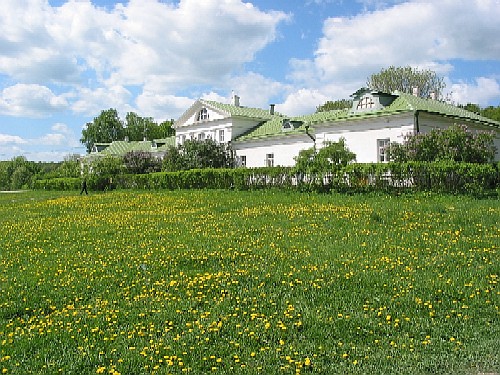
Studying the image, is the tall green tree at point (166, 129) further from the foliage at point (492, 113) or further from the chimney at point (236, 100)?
the foliage at point (492, 113)

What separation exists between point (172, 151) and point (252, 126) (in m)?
8.77

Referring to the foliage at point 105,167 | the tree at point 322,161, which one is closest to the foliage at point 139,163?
the foliage at point 105,167

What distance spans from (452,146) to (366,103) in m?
10.7

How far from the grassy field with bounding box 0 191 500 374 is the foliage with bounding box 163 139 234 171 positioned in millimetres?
28361

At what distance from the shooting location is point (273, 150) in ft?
129

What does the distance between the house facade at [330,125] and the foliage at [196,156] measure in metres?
2.07

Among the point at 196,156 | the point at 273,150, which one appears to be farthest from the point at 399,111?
the point at 196,156

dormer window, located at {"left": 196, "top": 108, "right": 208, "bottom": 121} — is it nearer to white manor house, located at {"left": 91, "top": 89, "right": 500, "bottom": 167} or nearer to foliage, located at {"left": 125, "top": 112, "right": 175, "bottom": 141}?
white manor house, located at {"left": 91, "top": 89, "right": 500, "bottom": 167}

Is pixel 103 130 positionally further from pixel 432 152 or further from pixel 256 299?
pixel 256 299

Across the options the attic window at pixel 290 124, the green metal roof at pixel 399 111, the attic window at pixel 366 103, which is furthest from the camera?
the attic window at pixel 290 124

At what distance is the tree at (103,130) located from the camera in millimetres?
95375

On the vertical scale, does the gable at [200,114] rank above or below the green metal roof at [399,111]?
above

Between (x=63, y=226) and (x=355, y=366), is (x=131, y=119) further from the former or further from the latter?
(x=355, y=366)

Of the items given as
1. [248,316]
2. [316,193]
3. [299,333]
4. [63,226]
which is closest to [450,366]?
[299,333]
